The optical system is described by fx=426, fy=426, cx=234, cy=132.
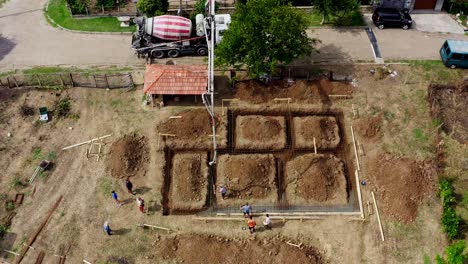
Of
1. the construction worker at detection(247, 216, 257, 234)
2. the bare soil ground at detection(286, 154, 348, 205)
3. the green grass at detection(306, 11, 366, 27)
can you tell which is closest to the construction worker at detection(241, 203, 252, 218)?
the construction worker at detection(247, 216, 257, 234)

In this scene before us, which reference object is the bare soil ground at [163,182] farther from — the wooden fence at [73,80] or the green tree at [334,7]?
the green tree at [334,7]

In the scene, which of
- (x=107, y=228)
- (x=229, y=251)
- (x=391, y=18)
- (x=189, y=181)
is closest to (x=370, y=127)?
(x=391, y=18)

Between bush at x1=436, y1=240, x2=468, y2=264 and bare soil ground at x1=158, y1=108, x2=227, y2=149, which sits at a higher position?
bare soil ground at x1=158, y1=108, x2=227, y2=149

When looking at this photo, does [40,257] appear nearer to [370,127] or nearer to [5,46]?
[5,46]

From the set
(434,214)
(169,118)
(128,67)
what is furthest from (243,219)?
(128,67)

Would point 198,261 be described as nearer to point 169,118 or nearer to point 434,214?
point 169,118

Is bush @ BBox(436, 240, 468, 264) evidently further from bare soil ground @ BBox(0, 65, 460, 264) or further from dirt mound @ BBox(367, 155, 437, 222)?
dirt mound @ BBox(367, 155, 437, 222)
